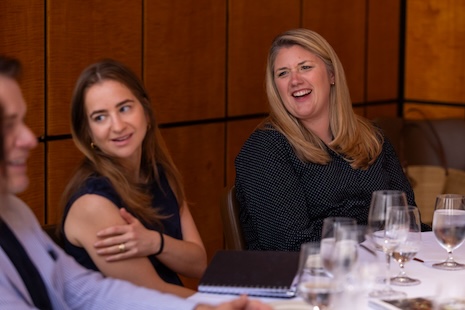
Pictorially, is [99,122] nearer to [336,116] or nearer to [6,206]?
[6,206]

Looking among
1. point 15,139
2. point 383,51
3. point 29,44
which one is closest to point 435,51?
point 383,51

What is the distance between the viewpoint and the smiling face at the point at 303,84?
3.64 meters

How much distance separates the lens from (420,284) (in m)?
2.52

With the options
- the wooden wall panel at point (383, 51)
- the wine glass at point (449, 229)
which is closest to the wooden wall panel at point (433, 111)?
the wooden wall panel at point (383, 51)

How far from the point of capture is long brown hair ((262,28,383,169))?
3.57 metres

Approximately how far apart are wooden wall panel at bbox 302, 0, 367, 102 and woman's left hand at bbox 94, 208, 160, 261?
3.21 metres

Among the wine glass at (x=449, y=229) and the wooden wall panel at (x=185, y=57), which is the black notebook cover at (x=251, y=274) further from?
the wooden wall panel at (x=185, y=57)

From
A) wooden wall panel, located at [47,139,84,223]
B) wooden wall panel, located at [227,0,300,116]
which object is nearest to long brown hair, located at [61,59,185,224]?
wooden wall panel, located at [47,139,84,223]

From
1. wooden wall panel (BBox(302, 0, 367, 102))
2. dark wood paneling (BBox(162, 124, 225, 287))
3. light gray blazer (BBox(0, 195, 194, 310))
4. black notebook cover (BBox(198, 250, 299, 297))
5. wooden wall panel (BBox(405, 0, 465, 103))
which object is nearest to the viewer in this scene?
light gray blazer (BBox(0, 195, 194, 310))

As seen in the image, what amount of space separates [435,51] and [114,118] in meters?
4.00

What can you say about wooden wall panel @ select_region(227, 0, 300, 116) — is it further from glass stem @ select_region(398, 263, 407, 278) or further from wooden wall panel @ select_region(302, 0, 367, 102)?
glass stem @ select_region(398, 263, 407, 278)

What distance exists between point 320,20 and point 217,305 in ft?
12.5

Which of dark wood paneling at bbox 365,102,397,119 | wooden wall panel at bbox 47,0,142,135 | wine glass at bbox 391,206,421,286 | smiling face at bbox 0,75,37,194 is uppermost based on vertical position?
wooden wall panel at bbox 47,0,142,135

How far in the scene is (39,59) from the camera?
4.08 m
